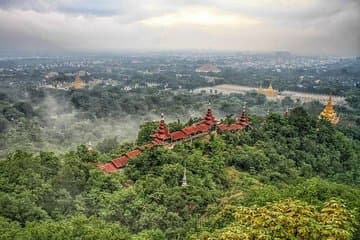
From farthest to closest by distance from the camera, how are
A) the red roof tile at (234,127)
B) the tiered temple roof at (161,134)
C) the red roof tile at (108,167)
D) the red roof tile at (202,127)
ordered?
1. the red roof tile at (234,127)
2. the red roof tile at (202,127)
3. the tiered temple roof at (161,134)
4. the red roof tile at (108,167)

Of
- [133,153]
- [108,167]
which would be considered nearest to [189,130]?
[133,153]

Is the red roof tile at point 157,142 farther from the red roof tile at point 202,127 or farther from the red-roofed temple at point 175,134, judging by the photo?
the red roof tile at point 202,127

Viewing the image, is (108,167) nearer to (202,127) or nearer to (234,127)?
(202,127)

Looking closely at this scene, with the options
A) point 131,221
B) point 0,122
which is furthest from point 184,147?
point 0,122

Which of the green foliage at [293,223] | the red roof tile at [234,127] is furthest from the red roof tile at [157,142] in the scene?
the green foliage at [293,223]

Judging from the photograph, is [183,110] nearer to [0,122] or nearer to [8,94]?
[0,122]

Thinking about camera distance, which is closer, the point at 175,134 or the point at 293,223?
the point at 293,223

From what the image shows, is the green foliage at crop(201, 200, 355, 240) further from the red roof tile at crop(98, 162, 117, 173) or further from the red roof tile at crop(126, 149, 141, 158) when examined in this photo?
the red roof tile at crop(126, 149, 141, 158)
